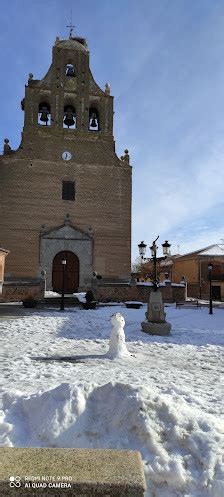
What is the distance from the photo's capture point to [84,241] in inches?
1041

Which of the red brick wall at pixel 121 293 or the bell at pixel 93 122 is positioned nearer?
the red brick wall at pixel 121 293

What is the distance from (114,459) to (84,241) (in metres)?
24.1

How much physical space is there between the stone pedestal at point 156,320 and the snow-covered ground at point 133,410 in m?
3.35

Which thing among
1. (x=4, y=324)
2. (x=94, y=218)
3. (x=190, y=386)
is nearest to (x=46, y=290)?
(x=94, y=218)

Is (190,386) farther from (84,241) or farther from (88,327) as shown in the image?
(84,241)

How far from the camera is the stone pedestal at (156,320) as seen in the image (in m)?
11.8

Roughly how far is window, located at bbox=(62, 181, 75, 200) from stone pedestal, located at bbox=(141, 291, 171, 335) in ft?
52.4

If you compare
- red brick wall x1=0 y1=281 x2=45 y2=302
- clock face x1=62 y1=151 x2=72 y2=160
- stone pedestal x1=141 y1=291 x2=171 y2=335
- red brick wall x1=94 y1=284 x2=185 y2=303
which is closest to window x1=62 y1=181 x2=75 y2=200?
clock face x1=62 y1=151 x2=72 y2=160

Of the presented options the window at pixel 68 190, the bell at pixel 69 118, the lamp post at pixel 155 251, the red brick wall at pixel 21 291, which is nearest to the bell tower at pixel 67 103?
the bell at pixel 69 118

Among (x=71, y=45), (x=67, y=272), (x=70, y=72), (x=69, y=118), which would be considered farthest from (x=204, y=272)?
(x=71, y=45)

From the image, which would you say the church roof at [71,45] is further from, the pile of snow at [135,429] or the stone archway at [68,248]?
the pile of snow at [135,429]

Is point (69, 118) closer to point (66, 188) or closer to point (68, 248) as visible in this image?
point (66, 188)

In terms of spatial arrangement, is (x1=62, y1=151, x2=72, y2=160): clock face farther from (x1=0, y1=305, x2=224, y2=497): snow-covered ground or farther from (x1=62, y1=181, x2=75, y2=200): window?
(x1=0, y1=305, x2=224, y2=497): snow-covered ground

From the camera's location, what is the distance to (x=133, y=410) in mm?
4086
